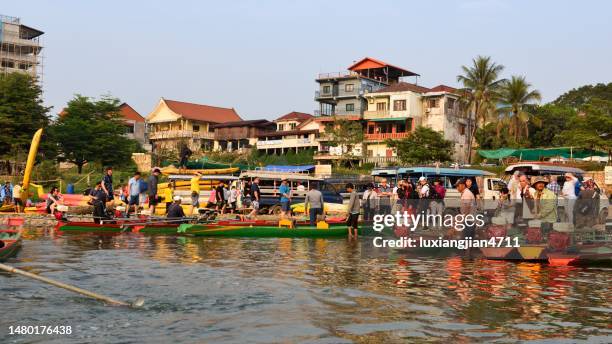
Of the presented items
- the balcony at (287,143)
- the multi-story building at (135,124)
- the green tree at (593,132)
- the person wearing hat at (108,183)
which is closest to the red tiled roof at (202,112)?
the multi-story building at (135,124)

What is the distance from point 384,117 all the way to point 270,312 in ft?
194

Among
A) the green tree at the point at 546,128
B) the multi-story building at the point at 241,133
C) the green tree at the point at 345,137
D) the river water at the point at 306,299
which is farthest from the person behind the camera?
the multi-story building at the point at 241,133

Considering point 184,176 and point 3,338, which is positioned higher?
point 184,176

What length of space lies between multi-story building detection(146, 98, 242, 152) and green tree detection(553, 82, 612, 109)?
46146 mm

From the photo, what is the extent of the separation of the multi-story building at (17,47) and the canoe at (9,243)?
69269mm

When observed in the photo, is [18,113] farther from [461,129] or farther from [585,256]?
[585,256]

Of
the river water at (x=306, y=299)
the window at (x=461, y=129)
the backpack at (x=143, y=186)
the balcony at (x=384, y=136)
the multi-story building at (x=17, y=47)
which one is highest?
the multi-story building at (x=17, y=47)

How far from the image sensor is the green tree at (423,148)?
184ft

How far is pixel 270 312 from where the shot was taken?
8.95 metres

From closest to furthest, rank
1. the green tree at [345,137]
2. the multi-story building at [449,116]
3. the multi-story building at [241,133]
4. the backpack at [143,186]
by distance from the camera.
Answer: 1. the backpack at [143,186]
2. the green tree at [345,137]
3. the multi-story building at [449,116]
4. the multi-story building at [241,133]

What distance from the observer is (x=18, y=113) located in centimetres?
4969

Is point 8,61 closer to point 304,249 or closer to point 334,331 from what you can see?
point 304,249

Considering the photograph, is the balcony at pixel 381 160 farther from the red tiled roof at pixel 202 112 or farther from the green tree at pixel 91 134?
the red tiled roof at pixel 202 112

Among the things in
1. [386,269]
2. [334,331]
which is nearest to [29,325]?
[334,331]
